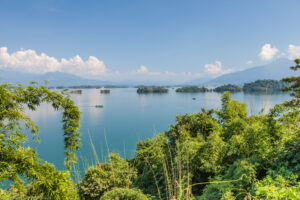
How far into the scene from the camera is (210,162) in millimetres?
3164

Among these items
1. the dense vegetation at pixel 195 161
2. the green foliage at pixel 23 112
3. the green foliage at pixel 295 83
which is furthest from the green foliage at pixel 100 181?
the green foliage at pixel 295 83

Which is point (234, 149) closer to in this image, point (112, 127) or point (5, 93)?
point (5, 93)

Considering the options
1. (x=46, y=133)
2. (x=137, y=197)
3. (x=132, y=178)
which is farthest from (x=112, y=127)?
(x=137, y=197)

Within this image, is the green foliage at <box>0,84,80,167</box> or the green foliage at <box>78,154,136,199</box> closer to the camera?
the green foliage at <box>0,84,80,167</box>

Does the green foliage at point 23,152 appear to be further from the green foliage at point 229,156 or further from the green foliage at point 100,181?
the green foliage at point 100,181

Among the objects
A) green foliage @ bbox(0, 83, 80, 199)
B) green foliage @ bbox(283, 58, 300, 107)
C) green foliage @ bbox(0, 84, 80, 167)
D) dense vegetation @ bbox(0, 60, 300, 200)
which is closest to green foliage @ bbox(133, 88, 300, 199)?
dense vegetation @ bbox(0, 60, 300, 200)

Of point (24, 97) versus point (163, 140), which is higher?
point (24, 97)

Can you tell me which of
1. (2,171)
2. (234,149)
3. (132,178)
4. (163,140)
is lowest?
(132,178)

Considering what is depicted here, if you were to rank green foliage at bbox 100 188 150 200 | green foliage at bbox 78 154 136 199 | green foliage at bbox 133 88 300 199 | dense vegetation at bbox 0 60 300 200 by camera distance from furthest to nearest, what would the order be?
green foliage at bbox 78 154 136 199 < green foliage at bbox 100 188 150 200 < green foliage at bbox 133 88 300 199 < dense vegetation at bbox 0 60 300 200

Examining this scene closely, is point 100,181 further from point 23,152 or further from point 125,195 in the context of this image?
point 23,152

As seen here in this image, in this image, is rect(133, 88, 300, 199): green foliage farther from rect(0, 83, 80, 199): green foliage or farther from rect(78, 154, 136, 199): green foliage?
rect(0, 83, 80, 199): green foliage

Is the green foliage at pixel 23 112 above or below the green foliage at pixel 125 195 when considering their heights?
above

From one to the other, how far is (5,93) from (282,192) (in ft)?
7.29

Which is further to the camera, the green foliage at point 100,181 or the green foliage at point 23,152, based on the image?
the green foliage at point 100,181
